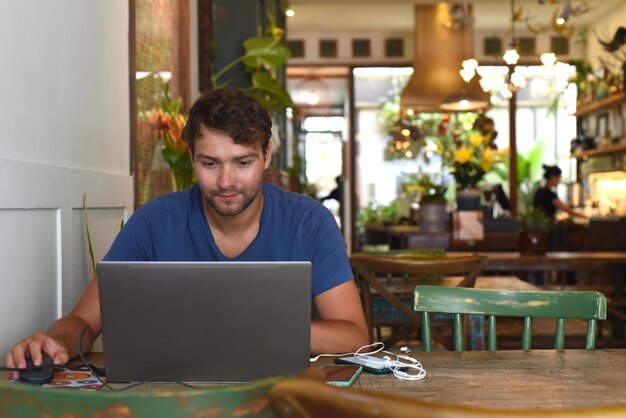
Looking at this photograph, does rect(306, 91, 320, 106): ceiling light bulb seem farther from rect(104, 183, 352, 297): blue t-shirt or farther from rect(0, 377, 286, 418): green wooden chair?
rect(0, 377, 286, 418): green wooden chair

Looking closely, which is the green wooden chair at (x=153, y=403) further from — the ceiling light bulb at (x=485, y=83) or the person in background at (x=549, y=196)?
the person in background at (x=549, y=196)

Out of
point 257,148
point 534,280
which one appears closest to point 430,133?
point 534,280

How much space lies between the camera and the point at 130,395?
3.30 ft

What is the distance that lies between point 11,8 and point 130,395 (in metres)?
1.36

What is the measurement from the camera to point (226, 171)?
2.11 metres

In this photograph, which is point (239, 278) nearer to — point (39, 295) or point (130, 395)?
point (130, 395)

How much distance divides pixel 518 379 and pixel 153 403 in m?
0.93

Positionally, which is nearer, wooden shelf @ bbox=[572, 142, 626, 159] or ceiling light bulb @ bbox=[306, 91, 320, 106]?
wooden shelf @ bbox=[572, 142, 626, 159]

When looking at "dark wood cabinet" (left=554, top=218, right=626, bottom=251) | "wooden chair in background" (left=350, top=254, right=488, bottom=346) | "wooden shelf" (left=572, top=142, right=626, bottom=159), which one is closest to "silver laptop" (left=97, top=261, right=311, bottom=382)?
"wooden chair in background" (left=350, top=254, right=488, bottom=346)

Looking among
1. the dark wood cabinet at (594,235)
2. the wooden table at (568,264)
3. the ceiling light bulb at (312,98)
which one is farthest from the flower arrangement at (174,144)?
the ceiling light bulb at (312,98)

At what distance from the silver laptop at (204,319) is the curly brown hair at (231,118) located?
619mm

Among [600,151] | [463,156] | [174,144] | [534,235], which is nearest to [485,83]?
[600,151]

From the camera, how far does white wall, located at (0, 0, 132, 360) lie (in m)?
2.05

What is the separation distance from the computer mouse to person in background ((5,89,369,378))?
265 millimetres
